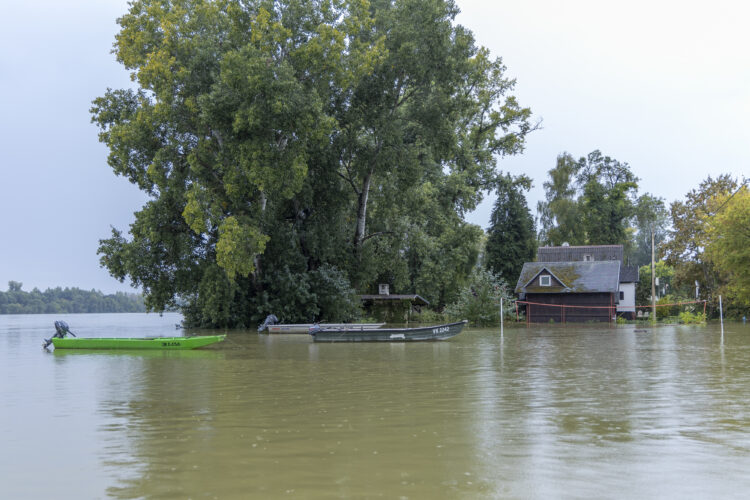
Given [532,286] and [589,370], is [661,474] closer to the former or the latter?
[589,370]

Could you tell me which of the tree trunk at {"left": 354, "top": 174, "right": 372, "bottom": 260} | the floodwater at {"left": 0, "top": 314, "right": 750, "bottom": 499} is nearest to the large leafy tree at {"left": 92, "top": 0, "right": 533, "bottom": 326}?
the tree trunk at {"left": 354, "top": 174, "right": 372, "bottom": 260}

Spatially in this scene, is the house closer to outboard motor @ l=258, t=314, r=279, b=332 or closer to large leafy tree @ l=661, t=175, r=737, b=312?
large leafy tree @ l=661, t=175, r=737, b=312

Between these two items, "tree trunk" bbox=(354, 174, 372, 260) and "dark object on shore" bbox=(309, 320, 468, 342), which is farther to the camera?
"tree trunk" bbox=(354, 174, 372, 260)

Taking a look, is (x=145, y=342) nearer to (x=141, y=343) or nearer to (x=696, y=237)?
(x=141, y=343)

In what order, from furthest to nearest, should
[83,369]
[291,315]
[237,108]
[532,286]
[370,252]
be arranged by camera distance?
[532,286] → [370,252] → [291,315] → [237,108] → [83,369]

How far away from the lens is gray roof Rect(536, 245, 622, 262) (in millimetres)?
74250

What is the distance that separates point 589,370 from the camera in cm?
1831

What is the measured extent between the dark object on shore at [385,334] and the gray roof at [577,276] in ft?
108

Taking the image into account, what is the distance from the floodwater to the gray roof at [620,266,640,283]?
175ft

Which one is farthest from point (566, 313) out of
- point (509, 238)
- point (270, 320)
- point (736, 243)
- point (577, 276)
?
point (270, 320)

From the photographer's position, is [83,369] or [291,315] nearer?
[83,369]

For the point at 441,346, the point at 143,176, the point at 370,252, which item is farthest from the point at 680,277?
the point at 143,176

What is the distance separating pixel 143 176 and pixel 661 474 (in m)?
38.0

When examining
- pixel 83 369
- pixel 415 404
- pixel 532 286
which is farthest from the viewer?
pixel 532 286
